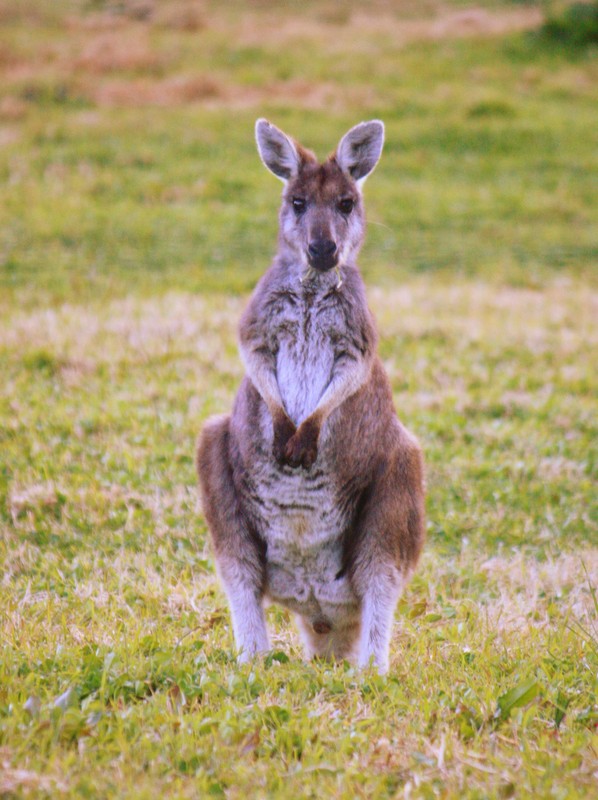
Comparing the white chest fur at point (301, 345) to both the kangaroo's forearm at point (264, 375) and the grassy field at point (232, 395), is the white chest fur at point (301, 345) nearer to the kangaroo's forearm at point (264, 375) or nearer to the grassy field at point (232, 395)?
the kangaroo's forearm at point (264, 375)

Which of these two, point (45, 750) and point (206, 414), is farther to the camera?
point (206, 414)

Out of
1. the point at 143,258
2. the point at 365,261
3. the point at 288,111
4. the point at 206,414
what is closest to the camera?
the point at 206,414

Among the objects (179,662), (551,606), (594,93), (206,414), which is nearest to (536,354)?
(206,414)

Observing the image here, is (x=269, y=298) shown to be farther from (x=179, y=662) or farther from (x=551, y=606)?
(x=551, y=606)

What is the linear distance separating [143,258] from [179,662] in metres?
8.02

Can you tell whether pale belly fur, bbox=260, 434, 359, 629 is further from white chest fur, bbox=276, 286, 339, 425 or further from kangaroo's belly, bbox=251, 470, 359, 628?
white chest fur, bbox=276, 286, 339, 425

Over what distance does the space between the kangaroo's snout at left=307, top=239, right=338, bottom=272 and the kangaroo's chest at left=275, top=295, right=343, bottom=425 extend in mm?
156

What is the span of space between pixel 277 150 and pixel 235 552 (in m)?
1.75

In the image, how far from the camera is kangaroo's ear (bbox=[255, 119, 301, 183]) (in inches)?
170

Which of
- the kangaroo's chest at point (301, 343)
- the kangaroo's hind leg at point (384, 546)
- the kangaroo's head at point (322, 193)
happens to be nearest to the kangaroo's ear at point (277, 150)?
the kangaroo's head at point (322, 193)

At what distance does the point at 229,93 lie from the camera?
17.1 m

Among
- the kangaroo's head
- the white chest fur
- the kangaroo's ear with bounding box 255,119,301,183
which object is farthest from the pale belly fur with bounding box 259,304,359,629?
the kangaroo's ear with bounding box 255,119,301,183

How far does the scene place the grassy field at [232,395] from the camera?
2832 millimetres

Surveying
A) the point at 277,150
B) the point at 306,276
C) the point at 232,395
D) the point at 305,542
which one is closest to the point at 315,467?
the point at 305,542
